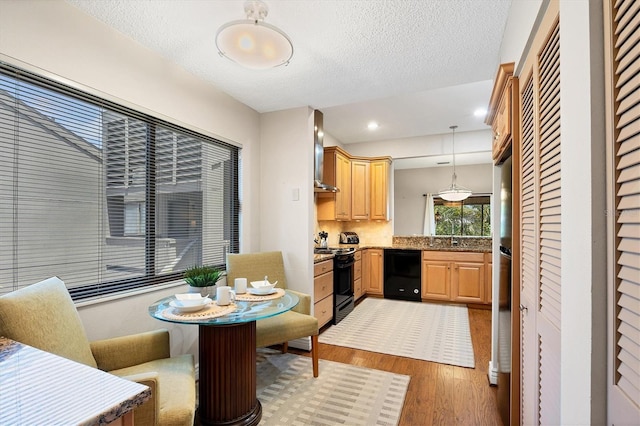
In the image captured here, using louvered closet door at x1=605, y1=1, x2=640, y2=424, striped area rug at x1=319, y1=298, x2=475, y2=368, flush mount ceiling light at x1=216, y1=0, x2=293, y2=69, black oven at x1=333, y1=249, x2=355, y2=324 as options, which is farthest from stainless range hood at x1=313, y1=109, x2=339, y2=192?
louvered closet door at x1=605, y1=1, x2=640, y2=424

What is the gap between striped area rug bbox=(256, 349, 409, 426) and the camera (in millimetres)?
1945

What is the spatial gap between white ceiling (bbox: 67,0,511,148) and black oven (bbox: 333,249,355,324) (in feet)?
6.40

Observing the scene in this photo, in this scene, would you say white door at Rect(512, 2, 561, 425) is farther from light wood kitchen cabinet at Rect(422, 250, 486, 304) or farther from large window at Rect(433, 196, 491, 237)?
large window at Rect(433, 196, 491, 237)

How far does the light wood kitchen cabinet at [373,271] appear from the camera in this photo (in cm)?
508

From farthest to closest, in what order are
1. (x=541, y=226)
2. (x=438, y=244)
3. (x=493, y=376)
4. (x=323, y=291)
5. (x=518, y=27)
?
1. (x=438, y=244)
2. (x=323, y=291)
3. (x=493, y=376)
4. (x=518, y=27)
5. (x=541, y=226)

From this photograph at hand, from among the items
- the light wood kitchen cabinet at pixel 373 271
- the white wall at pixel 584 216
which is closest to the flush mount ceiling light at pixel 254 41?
the white wall at pixel 584 216

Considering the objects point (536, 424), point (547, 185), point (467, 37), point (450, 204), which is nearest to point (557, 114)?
point (547, 185)

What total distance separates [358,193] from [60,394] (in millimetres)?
4590

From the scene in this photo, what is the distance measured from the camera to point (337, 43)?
6.70 feet

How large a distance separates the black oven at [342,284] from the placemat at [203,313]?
2.11 meters

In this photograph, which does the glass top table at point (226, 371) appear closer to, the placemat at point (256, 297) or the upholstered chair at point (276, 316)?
the placemat at point (256, 297)

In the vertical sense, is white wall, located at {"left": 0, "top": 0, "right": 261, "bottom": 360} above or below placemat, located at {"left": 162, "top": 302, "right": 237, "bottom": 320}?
above

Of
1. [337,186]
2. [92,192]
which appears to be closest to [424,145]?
[337,186]

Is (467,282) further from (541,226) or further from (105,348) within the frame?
(105,348)
